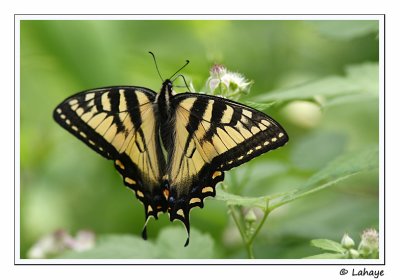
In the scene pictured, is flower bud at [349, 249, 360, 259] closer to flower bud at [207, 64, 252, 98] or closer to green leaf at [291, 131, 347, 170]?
flower bud at [207, 64, 252, 98]

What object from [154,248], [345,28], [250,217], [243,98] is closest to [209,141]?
[250,217]

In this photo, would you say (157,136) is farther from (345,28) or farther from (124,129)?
(345,28)

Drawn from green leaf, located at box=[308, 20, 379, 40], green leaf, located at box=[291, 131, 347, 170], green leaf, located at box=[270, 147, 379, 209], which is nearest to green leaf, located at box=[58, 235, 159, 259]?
green leaf, located at box=[270, 147, 379, 209]

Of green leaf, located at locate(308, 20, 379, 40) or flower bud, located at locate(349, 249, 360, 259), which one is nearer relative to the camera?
flower bud, located at locate(349, 249, 360, 259)

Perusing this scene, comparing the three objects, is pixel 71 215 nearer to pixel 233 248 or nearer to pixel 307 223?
pixel 233 248

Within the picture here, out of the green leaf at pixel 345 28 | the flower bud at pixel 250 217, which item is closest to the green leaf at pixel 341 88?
the green leaf at pixel 345 28
